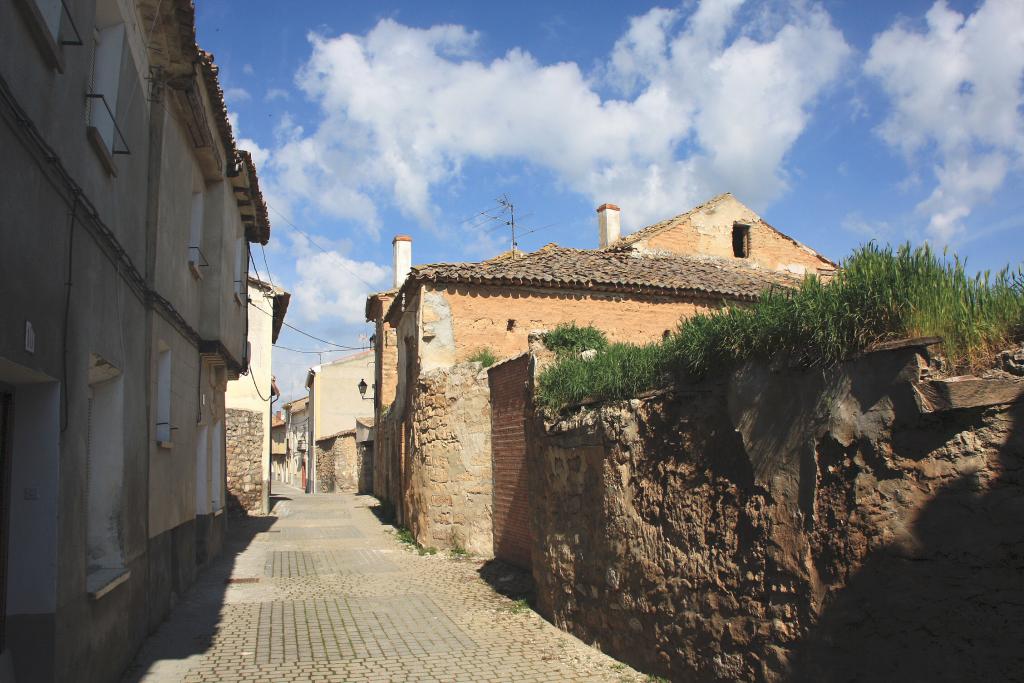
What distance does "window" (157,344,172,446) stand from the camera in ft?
30.0

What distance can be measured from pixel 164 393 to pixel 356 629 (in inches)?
139

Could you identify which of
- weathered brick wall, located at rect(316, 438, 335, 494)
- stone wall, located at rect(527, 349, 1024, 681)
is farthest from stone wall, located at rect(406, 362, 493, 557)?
weathered brick wall, located at rect(316, 438, 335, 494)

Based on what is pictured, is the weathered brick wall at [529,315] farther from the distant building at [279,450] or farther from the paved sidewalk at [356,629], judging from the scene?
the distant building at [279,450]

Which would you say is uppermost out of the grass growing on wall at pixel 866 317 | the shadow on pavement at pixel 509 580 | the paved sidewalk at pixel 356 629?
the grass growing on wall at pixel 866 317

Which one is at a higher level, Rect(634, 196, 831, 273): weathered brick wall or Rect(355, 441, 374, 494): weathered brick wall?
Rect(634, 196, 831, 273): weathered brick wall

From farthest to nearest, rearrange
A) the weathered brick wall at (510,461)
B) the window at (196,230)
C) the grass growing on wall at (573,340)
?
the grass growing on wall at (573,340), the window at (196,230), the weathered brick wall at (510,461)

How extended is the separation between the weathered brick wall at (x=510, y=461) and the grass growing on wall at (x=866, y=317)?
195 inches

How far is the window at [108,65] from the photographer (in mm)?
6320

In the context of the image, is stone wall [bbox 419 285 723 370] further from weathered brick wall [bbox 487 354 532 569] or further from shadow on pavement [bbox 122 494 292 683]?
shadow on pavement [bbox 122 494 292 683]

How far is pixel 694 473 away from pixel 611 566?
157cm

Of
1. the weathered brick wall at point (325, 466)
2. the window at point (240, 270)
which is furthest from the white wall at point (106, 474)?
the weathered brick wall at point (325, 466)

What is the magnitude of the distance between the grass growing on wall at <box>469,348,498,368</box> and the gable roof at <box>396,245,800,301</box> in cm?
137

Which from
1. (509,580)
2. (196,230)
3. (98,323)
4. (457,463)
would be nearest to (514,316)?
(457,463)

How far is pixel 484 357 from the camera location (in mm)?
15133
